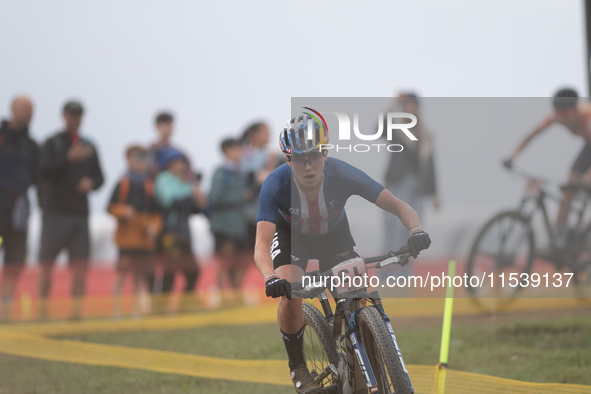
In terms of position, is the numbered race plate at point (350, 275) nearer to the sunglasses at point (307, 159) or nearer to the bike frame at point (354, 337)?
the bike frame at point (354, 337)

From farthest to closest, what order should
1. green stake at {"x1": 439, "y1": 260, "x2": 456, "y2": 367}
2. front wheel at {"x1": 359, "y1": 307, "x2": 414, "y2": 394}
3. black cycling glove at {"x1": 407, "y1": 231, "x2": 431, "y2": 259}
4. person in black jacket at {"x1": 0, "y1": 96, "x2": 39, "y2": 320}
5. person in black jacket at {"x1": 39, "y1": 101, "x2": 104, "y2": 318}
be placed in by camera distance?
person in black jacket at {"x1": 39, "y1": 101, "x2": 104, "y2": 318}
person in black jacket at {"x1": 0, "y1": 96, "x2": 39, "y2": 320}
green stake at {"x1": 439, "y1": 260, "x2": 456, "y2": 367}
black cycling glove at {"x1": 407, "y1": 231, "x2": 431, "y2": 259}
front wheel at {"x1": 359, "y1": 307, "x2": 414, "y2": 394}

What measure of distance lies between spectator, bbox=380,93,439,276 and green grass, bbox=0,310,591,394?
170cm

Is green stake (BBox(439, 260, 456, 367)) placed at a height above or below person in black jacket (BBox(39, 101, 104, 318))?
below

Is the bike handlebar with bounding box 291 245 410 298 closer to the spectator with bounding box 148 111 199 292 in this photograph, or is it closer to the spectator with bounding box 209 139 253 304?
the spectator with bounding box 209 139 253 304

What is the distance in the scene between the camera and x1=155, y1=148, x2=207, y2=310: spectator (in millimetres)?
10039

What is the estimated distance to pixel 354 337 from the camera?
13.2 ft

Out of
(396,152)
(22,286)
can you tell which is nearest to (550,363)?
(396,152)

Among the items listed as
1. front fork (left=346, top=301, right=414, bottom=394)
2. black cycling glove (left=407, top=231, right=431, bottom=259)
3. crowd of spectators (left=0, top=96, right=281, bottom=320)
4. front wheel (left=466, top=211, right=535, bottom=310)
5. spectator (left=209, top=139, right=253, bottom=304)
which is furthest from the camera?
spectator (left=209, top=139, right=253, bottom=304)

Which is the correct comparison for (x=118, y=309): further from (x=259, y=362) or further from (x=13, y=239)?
(x=259, y=362)

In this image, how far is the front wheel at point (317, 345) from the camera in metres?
4.50

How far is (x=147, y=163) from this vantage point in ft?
33.2

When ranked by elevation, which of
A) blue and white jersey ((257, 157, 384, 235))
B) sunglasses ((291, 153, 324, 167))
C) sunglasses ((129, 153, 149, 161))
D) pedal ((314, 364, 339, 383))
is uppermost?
sunglasses ((129, 153, 149, 161))

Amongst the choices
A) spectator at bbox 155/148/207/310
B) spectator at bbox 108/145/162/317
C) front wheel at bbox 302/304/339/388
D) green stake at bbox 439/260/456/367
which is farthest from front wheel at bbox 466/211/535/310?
spectator at bbox 108/145/162/317

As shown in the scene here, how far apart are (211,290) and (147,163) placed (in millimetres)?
3387
